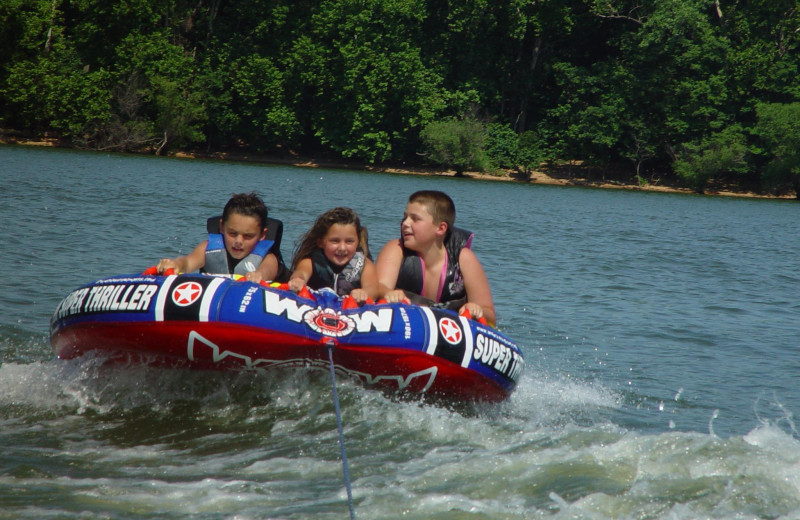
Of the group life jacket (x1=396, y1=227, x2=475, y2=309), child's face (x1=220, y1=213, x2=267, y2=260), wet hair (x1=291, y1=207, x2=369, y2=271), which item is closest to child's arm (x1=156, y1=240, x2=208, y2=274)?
child's face (x1=220, y1=213, x2=267, y2=260)

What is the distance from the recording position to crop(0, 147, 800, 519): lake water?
363cm

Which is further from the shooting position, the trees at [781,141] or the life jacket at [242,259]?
the trees at [781,141]

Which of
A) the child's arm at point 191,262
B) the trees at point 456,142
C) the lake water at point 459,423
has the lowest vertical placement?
the lake water at point 459,423

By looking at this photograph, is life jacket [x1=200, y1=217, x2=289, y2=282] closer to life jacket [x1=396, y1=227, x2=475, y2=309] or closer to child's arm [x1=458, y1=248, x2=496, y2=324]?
life jacket [x1=396, y1=227, x2=475, y2=309]

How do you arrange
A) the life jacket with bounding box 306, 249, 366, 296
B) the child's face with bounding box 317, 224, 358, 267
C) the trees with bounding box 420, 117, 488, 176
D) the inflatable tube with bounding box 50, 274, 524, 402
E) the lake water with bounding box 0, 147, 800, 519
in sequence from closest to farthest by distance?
the lake water with bounding box 0, 147, 800, 519 < the inflatable tube with bounding box 50, 274, 524, 402 < the child's face with bounding box 317, 224, 358, 267 < the life jacket with bounding box 306, 249, 366, 296 < the trees with bounding box 420, 117, 488, 176

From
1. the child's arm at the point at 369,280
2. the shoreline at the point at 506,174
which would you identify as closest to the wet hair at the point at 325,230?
the child's arm at the point at 369,280

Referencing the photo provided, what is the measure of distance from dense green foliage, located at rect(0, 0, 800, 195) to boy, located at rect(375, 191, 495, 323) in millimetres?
33245

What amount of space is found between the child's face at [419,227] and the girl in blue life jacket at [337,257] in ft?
0.94

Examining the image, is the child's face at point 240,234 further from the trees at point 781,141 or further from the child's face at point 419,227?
the trees at point 781,141

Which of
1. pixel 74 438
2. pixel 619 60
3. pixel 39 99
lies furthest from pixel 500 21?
pixel 74 438

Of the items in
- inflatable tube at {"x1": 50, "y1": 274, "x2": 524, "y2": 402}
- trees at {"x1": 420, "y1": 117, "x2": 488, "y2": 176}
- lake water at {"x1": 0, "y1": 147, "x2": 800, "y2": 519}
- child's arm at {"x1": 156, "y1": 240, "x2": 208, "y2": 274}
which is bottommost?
lake water at {"x1": 0, "y1": 147, "x2": 800, "y2": 519}

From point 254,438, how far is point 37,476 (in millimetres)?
1099

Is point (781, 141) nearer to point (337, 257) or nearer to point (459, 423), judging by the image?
point (337, 257)

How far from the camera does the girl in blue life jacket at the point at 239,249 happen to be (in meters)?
5.44
